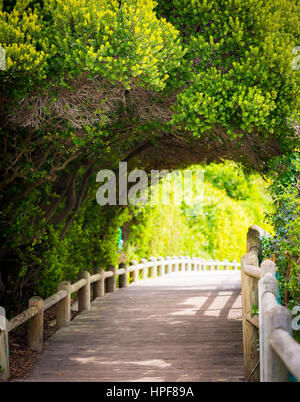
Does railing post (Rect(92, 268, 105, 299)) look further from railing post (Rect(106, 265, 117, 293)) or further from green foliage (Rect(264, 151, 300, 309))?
green foliage (Rect(264, 151, 300, 309))

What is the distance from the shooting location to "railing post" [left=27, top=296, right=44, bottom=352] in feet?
23.5

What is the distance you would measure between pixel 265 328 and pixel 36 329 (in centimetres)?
426

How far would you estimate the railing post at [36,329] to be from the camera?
715cm

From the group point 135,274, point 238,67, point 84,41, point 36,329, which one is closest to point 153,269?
point 135,274

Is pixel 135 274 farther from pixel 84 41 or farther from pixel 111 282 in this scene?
pixel 84 41

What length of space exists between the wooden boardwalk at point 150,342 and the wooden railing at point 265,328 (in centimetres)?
45

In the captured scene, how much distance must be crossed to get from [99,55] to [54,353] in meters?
3.80

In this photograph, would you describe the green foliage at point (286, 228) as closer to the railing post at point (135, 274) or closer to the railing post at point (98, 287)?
the railing post at point (98, 287)

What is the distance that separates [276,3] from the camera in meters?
7.07

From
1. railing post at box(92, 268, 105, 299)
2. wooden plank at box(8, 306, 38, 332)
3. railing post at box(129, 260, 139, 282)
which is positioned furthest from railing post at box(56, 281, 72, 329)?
railing post at box(129, 260, 139, 282)

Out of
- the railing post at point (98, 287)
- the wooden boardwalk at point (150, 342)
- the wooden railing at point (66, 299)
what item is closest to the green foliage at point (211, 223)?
the wooden railing at point (66, 299)

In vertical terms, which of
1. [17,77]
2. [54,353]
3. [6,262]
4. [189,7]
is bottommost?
[54,353]
